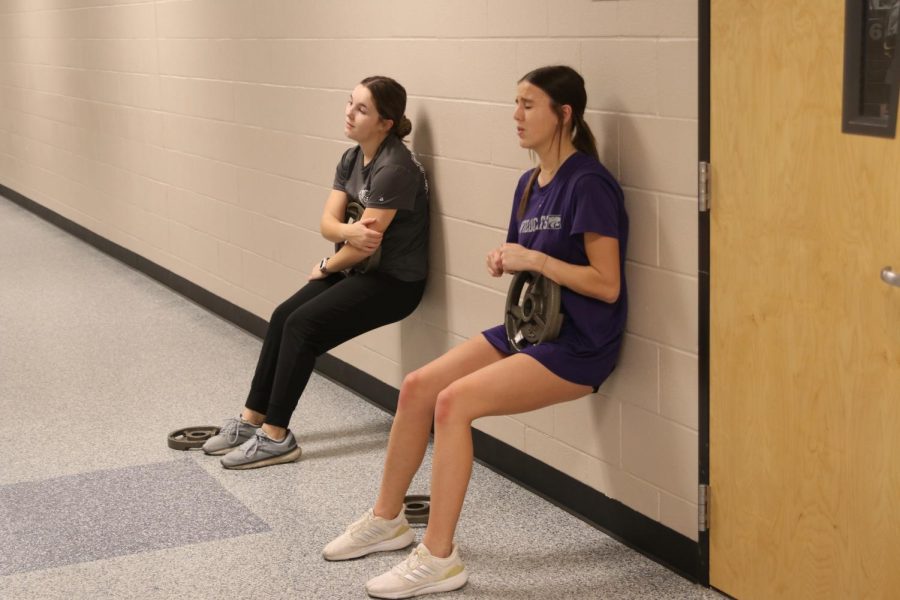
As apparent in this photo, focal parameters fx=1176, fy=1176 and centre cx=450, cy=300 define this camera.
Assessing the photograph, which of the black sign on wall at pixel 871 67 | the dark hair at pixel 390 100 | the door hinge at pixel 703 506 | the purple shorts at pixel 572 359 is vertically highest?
the black sign on wall at pixel 871 67

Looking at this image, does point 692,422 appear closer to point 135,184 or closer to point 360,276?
point 360,276

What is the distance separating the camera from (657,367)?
2.97 metres

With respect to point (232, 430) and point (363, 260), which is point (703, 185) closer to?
point (363, 260)

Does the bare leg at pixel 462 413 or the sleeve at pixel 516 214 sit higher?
the sleeve at pixel 516 214

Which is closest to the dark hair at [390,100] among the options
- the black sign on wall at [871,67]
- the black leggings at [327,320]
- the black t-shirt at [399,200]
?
the black t-shirt at [399,200]

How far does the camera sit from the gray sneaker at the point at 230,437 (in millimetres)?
4031

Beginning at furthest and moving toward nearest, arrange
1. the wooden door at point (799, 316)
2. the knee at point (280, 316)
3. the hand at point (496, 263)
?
the knee at point (280, 316)
the hand at point (496, 263)
the wooden door at point (799, 316)

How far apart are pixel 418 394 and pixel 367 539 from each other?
0.42 meters

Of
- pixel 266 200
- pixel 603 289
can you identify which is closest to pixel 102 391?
pixel 266 200

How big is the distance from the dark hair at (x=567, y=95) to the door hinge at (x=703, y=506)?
0.87 m

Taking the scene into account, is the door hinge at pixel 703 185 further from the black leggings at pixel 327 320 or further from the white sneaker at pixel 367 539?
the black leggings at pixel 327 320

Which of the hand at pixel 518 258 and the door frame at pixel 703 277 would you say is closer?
the door frame at pixel 703 277

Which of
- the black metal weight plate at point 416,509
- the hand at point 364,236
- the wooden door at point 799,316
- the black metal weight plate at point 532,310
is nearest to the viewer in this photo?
the wooden door at point 799,316

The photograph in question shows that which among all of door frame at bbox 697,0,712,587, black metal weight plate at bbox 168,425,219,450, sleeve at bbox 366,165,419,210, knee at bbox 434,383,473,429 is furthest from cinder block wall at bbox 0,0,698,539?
black metal weight plate at bbox 168,425,219,450
